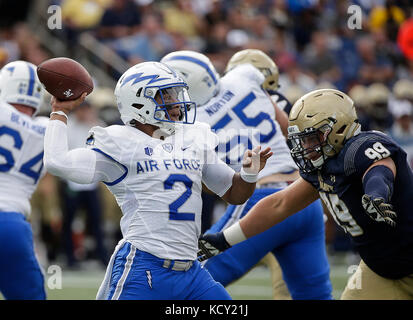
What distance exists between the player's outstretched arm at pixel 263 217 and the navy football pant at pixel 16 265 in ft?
4.18

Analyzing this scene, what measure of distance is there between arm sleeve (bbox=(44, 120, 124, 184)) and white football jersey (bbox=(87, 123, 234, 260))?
0.14 ft

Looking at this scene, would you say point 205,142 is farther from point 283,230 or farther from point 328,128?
point 283,230

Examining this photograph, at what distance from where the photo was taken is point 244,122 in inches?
213

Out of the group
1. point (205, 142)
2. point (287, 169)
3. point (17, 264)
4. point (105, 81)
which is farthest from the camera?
point (105, 81)

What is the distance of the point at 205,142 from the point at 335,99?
0.79m

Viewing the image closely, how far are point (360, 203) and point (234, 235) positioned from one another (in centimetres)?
78

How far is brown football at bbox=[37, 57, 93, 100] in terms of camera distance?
395 cm

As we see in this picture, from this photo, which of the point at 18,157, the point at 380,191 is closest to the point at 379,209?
the point at 380,191

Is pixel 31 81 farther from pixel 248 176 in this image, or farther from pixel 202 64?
pixel 248 176

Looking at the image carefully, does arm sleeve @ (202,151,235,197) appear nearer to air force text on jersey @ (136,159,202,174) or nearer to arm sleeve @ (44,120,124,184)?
air force text on jersey @ (136,159,202,174)

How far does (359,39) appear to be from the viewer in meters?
13.3

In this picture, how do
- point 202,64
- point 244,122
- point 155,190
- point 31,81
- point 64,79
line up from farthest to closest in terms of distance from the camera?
1. point 31,81
2. point 202,64
3. point 244,122
4. point 64,79
5. point 155,190
